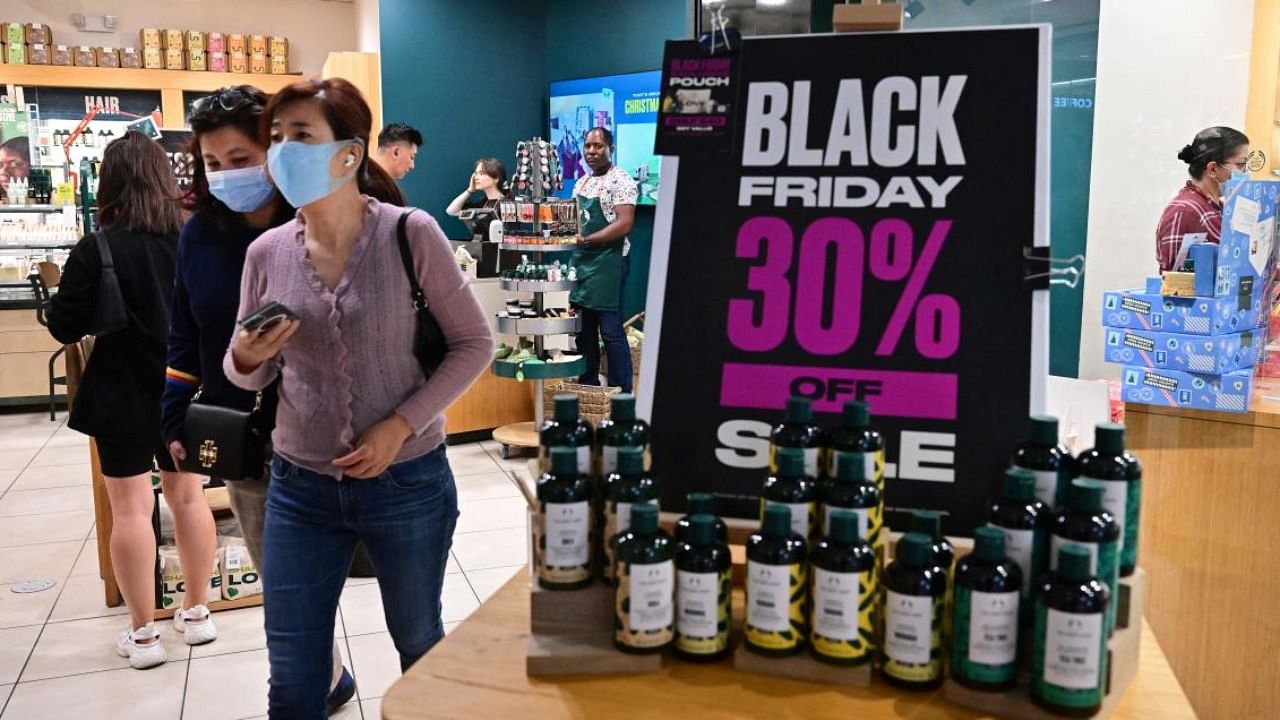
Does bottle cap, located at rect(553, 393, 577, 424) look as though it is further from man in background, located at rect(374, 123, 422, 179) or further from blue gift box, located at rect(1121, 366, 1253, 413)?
man in background, located at rect(374, 123, 422, 179)

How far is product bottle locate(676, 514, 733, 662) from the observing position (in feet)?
4.11

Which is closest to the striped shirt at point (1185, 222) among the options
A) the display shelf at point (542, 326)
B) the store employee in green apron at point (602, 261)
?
the display shelf at point (542, 326)

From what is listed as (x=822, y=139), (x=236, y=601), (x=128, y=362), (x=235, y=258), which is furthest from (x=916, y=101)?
(x=236, y=601)

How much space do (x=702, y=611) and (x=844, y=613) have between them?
0.57 ft

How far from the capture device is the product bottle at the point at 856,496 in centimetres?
123

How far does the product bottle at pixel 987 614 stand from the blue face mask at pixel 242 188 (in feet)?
5.67

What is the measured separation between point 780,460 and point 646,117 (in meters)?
6.71

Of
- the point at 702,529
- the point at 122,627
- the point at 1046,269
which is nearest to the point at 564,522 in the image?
the point at 702,529

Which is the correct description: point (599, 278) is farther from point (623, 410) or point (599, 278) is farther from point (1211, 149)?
point (623, 410)

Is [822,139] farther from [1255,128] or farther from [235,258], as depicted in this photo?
[1255,128]

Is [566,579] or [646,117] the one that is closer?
[566,579]

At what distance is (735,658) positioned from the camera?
4.23 ft

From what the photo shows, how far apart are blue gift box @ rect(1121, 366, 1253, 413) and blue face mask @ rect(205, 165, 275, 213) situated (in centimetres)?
254

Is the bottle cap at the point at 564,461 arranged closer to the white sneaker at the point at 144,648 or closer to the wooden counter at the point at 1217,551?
the wooden counter at the point at 1217,551
